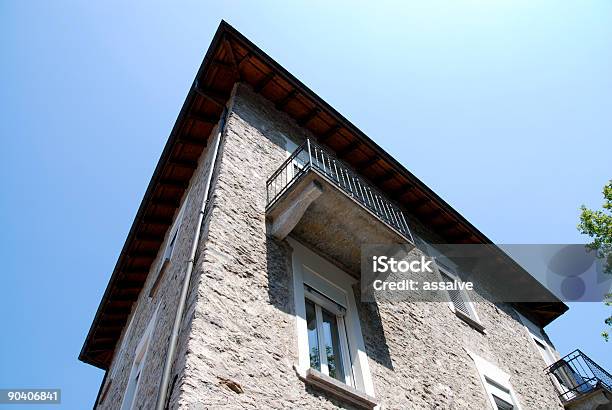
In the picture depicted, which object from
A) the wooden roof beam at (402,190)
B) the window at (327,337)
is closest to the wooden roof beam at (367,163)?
the wooden roof beam at (402,190)

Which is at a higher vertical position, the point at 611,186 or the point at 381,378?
the point at 611,186

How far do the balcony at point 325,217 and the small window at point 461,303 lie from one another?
3.47 metres

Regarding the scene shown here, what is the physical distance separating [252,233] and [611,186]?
38.1 feet

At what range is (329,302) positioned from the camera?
6.20 metres

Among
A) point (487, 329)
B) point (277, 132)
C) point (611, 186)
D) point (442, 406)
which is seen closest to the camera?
point (442, 406)

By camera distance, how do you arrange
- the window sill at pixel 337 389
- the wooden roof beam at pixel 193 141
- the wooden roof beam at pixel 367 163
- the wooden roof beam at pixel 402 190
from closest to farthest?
the window sill at pixel 337 389 → the wooden roof beam at pixel 193 141 → the wooden roof beam at pixel 367 163 → the wooden roof beam at pixel 402 190

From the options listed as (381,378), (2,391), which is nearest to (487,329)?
(381,378)

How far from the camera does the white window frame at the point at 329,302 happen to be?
206 inches

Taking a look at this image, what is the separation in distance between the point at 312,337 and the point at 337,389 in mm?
839

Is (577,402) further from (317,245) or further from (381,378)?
(317,245)

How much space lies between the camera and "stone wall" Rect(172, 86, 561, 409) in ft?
13.7

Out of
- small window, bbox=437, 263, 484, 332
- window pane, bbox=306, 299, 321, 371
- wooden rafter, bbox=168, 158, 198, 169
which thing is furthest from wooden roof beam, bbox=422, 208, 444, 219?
window pane, bbox=306, 299, 321, 371

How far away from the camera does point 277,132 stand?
8.45m

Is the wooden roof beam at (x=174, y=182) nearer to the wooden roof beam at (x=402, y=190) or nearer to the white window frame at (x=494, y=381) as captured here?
the wooden roof beam at (x=402, y=190)
